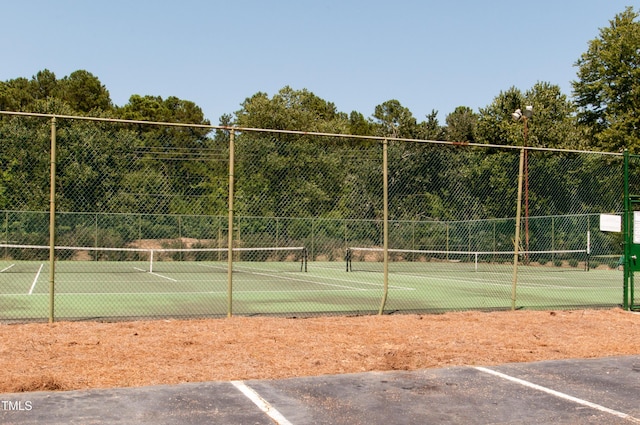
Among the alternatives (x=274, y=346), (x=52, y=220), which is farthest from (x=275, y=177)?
(x=274, y=346)

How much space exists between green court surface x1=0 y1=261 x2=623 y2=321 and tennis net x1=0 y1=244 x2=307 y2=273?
0.09m

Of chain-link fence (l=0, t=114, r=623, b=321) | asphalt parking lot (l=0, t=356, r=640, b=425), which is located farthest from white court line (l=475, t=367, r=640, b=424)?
chain-link fence (l=0, t=114, r=623, b=321)

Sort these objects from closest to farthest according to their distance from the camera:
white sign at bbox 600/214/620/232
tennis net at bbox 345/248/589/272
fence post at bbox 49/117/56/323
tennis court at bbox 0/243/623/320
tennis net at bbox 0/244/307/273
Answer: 1. fence post at bbox 49/117/56/323
2. white sign at bbox 600/214/620/232
3. tennis court at bbox 0/243/623/320
4. tennis net at bbox 0/244/307/273
5. tennis net at bbox 345/248/589/272

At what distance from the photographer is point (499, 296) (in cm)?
1644

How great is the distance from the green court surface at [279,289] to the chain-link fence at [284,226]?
69mm

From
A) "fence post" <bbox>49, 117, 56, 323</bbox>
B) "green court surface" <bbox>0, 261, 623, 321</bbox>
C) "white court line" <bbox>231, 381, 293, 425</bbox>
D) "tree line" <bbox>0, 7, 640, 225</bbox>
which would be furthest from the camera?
"tree line" <bbox>0, 7, 640, 225</bbox>

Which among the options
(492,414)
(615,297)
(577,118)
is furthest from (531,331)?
(577,118)

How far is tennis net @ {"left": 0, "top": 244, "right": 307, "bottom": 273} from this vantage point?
83.8 feet

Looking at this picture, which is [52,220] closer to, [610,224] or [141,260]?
[610,224]

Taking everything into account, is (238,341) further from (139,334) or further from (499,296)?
(499,296)

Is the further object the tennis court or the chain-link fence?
the chain-link fence

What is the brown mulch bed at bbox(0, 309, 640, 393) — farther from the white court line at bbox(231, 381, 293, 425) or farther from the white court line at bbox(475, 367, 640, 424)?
the white court line at bbox(475, 367, 640, 424)

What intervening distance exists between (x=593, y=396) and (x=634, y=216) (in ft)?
24.6

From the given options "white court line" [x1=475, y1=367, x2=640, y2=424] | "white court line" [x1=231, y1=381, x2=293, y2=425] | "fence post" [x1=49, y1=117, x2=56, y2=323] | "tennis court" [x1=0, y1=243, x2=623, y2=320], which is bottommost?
"tennis court" [x1=0, y1=243, x2=623, y2=320]
